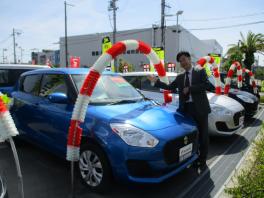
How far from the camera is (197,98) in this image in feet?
13.9

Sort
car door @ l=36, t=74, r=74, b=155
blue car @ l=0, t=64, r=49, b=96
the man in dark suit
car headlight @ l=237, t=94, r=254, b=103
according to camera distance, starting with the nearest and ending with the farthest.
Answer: car door @ l=36, t=74, r=74, b=155
the man in dark suit
blue car @ l=0, t=64, r=49, b=96
car headlight @ l=237, t=94, r=254, b=103

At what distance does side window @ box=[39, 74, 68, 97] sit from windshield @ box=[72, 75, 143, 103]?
0.75 ft

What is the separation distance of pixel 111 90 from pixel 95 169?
1297 mm

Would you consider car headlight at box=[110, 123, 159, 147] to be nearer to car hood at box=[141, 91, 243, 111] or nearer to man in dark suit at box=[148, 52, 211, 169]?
man in dark suit at box=[148, 52, 211, 169]

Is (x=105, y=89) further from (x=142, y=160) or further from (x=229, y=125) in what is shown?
(x=229, y=125)

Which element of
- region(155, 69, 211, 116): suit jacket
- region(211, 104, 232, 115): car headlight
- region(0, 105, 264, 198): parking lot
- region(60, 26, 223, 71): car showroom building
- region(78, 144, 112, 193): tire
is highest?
region(60, 26, 223, 71): car showroom building

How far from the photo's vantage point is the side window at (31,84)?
15.6ft

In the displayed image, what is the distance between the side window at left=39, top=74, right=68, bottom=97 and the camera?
13.4 feet

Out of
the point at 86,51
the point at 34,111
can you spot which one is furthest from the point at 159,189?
the point at 86,51

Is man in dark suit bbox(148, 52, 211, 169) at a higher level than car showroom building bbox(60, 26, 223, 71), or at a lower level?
lower

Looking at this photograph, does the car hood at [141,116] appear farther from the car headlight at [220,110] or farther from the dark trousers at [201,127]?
the car headlight at [220,110]

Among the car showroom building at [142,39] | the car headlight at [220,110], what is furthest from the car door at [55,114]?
the car showroom building at [142,39]

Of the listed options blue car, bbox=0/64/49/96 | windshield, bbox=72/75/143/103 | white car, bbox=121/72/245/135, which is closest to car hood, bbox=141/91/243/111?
white car, bbox=121/72/245/135

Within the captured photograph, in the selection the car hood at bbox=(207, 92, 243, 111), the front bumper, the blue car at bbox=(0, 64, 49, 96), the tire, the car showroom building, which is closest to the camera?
the front bumper
